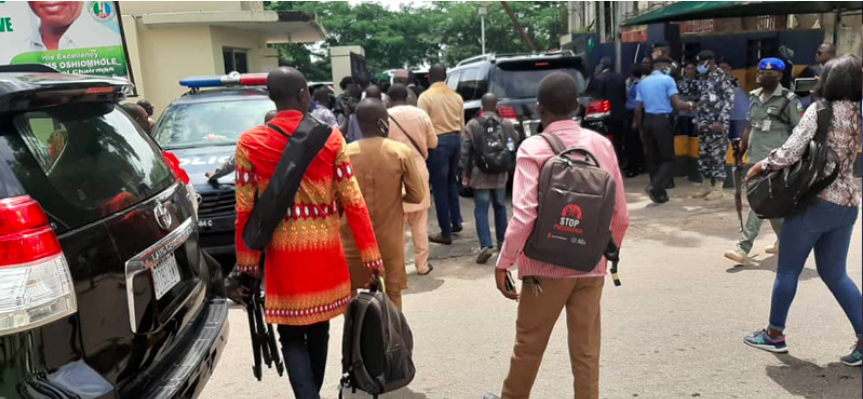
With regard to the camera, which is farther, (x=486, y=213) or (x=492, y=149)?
(x=486, y=213)

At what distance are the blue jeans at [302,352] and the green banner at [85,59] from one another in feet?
26.1

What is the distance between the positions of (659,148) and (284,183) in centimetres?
697

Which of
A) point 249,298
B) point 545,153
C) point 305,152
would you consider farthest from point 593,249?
point 249,298

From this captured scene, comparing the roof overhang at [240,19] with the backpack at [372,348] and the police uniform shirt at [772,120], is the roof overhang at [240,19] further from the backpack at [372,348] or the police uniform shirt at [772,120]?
the backpack at [372,348]

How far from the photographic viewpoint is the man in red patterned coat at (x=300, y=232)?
313cm

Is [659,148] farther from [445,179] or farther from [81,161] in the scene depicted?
[81,161]

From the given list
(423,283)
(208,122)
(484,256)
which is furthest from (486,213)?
(208,122)

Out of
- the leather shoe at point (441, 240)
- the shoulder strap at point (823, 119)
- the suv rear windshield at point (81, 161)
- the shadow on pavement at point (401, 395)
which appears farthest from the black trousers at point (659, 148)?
the suv rear windshield at point (81, 161)

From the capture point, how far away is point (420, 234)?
631 cm

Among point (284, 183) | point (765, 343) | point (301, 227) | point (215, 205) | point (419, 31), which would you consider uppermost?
point (419, 31)

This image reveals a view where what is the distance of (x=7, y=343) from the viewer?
2.04m

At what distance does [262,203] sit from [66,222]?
847 millimetres

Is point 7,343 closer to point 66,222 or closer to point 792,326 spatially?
point 66,222

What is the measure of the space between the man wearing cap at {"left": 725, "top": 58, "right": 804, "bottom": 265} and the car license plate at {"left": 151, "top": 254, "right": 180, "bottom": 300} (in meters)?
4.70
